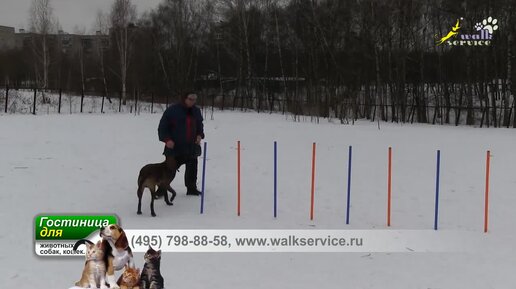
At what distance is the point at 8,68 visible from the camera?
185 feet

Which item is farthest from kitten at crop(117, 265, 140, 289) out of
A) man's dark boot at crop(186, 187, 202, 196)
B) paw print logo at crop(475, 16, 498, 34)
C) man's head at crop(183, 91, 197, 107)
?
paw print logo at crop(475, 16, 498, 34)

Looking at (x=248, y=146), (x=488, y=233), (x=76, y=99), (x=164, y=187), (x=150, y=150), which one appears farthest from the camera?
(x=76, y=99)

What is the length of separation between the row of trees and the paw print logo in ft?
0.92

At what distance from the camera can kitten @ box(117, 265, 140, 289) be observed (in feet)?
11.2

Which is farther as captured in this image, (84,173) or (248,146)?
(248,146)

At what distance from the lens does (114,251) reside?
352 cm

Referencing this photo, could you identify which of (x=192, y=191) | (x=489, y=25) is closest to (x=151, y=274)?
(x=192, y=191)

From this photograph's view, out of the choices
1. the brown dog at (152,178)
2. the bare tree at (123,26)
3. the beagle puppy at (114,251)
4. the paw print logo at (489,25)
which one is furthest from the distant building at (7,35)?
the beagle puppy at (114,251)

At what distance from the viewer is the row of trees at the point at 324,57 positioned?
26391 millimetres

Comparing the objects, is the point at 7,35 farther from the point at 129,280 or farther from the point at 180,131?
the point at 129,280

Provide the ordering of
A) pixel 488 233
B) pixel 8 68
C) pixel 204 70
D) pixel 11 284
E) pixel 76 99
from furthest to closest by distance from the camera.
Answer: pixel 8 68 < pixel 204 70 < pixel 76 99 < pixel 488 233 < pixel 11 284

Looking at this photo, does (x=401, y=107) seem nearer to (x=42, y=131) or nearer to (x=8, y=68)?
(x=42, y=131)

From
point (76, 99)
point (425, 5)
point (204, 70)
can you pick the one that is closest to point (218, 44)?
point (204, 70)

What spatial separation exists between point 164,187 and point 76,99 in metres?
29.6
